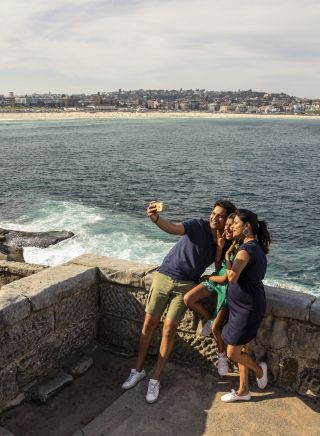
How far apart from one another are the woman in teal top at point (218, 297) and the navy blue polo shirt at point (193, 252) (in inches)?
3.8

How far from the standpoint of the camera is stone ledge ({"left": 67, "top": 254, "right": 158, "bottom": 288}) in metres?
4.99

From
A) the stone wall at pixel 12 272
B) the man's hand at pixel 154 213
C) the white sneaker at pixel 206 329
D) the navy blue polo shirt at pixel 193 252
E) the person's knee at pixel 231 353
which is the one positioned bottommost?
the stone wall at pixel 12 272

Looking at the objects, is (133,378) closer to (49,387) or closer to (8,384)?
(49,387)

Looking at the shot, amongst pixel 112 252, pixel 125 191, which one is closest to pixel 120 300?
pixel 112 252

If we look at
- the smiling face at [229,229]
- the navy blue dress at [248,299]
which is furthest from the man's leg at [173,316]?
the smiling face at [229,229]

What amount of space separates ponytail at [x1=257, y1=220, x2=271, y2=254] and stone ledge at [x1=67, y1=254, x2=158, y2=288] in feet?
4.46

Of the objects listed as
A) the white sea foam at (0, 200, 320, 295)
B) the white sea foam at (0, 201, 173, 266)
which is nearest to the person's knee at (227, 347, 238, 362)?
the white sea foam at (0, 200, 320, 295)

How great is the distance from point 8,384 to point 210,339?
2020 millimetres

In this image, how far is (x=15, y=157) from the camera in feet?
157

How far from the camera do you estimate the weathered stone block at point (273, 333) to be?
442 centimetres

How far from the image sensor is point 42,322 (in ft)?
14.9

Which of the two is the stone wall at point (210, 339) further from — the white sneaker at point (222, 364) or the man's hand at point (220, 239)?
the man's hand at point (220, 239)

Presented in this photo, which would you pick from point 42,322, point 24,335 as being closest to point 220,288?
Result: point 42,322

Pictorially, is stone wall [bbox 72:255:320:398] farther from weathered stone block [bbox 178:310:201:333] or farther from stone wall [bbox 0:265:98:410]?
stone wall [bbox 0:265:98:410]
